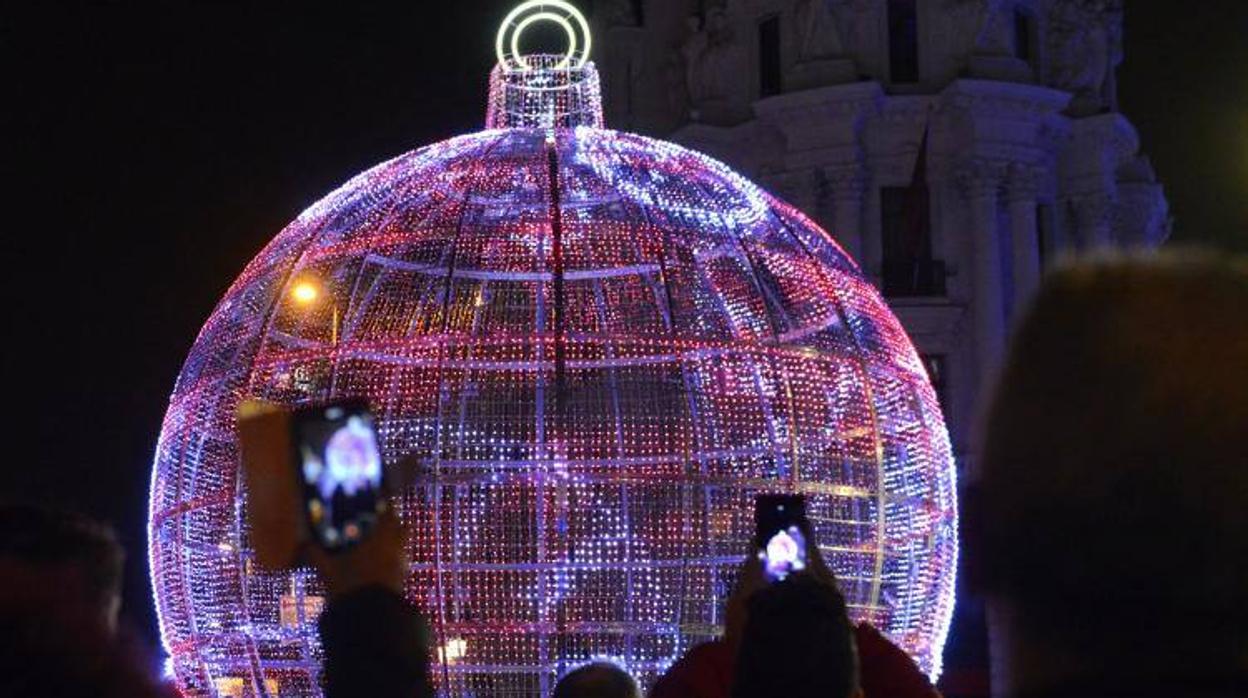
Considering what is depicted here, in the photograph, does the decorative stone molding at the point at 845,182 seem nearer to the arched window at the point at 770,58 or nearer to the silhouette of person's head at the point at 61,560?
the arched window at the point at 770,58

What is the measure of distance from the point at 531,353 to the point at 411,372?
0.64 metres

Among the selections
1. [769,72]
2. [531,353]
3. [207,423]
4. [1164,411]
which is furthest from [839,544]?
[769,72]

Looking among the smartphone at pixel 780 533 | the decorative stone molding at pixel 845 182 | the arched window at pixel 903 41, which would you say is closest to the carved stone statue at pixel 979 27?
the arched window at pixel 903 41

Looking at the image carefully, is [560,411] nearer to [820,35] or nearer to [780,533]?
[780,533]

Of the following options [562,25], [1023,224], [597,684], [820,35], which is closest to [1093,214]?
[1023,224]

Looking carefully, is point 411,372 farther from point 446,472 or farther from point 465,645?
point 465,645

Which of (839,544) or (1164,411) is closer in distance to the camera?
(1164,411)

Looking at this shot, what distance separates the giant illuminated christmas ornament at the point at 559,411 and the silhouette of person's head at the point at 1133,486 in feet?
14.9

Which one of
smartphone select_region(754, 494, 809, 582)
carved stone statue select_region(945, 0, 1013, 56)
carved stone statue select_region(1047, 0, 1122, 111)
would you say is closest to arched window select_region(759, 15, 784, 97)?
carved stone statue select_region(945, 0, 1013, 56)

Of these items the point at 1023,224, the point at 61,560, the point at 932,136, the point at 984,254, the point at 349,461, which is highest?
the point at 932,136

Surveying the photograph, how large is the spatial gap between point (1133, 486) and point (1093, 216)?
33.4 m

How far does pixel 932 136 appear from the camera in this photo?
104ft

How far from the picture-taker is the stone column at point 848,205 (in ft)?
102

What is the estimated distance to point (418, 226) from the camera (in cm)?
653
